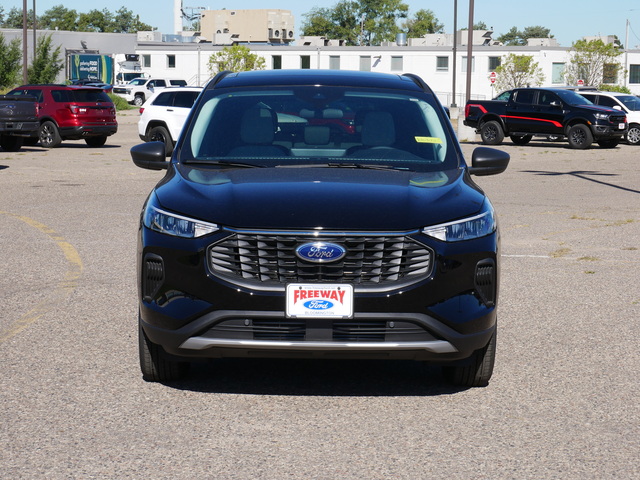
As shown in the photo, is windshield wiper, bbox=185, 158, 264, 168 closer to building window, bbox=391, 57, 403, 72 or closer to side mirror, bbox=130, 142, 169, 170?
side mirror, bbox=130, 142, 169, 170

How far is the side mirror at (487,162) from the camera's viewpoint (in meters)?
6.55

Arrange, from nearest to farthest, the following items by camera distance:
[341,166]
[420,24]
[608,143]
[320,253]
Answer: [320,253], [341,166], [608,143], [420,24]

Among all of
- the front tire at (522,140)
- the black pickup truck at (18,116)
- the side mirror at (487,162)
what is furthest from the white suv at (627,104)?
the side mirror at (487,162)

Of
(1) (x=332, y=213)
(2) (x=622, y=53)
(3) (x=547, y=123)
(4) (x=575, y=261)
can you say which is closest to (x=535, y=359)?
(1) (x=332, y=213)

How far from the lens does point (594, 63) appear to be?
2926 inches

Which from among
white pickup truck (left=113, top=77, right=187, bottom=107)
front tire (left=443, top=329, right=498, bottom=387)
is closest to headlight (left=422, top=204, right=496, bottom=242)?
front tire (left=443, top=329, right=498, bottom=387)

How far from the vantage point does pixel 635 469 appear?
4.34 metres

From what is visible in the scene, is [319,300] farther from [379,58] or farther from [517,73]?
[379,58]

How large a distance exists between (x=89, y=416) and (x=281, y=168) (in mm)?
1773

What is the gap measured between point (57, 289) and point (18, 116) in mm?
19133

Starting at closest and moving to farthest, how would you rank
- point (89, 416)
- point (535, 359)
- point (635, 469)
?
point (635, 469) → point (89, 416) → point (535, 359)

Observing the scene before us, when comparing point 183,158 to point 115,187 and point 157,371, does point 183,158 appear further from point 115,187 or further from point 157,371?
point 115,187

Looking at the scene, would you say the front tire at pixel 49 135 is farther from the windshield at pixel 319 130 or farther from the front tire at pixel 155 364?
the front tire at pixel 155 364

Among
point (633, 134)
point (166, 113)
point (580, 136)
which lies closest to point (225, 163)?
point (166, 113)
